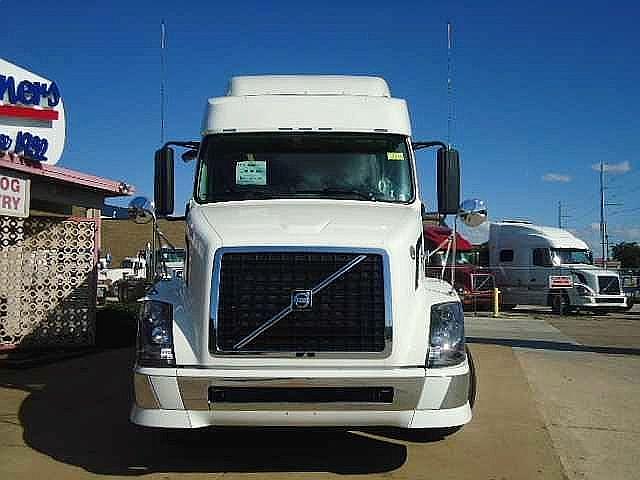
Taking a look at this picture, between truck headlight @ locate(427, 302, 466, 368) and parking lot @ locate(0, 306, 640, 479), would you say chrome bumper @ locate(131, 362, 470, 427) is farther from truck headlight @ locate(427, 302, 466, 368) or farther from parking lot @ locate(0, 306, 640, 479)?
parking lot @ locate(0, 306, 640, 479)

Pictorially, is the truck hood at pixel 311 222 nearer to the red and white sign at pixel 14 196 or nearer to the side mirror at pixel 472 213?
the side mirror at pixel 472 213

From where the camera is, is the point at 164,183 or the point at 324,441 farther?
the point at 164,183

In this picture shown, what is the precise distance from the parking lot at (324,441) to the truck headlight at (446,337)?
3.27 ft

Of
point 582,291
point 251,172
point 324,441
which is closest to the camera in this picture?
point 324,441

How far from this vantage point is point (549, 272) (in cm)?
2630

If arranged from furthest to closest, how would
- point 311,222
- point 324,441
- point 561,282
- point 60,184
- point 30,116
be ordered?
point 561,282, point 60,184, point 30,116, point 324,441, point 311,222

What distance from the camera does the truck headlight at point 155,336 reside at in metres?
5.08

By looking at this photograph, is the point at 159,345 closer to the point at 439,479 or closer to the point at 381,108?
the point at 439,479

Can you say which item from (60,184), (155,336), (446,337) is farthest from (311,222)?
(60,184)

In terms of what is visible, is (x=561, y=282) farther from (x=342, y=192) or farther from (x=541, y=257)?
(x=342, y=192)

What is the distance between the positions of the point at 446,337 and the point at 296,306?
3.59ft

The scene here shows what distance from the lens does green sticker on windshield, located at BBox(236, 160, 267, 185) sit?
6.53 metres

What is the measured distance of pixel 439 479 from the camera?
543 cm

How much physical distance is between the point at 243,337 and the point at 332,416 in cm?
81
